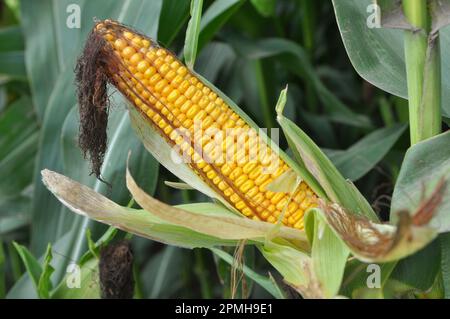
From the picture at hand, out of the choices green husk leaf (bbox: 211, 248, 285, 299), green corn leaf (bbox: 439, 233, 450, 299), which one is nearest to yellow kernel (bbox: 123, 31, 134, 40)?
green husk leaf (bbox: 211, 248, 285, 299)

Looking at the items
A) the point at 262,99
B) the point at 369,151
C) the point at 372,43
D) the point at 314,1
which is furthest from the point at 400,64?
the point at 314,1

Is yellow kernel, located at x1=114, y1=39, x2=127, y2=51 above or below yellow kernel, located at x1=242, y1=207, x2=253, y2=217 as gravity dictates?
above

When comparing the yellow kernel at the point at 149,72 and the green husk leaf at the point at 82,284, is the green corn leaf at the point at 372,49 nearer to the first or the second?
the yellow kernel at the point at 149,72

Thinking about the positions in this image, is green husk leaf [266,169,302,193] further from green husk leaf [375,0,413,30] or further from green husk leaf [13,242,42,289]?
green husk leaf [13,242,42,289]

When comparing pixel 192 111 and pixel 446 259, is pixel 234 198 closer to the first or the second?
pixel 192 111

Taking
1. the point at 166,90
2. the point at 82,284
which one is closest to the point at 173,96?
→ the point at 166,90
